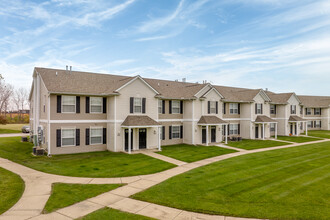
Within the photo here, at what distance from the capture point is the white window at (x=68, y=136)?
19969 millimetres

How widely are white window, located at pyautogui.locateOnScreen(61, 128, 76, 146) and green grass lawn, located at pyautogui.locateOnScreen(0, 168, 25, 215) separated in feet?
20.6

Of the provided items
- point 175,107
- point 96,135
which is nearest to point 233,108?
point 175,107

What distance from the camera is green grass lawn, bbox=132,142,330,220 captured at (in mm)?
8445

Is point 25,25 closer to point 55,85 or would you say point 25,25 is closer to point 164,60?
point 55,85

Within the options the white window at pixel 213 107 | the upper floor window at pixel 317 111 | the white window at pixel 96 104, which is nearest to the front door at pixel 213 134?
the white window at pixel 213 107

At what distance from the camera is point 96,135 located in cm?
2170

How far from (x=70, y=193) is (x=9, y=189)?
3131mm

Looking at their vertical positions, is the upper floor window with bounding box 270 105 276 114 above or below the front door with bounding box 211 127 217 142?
above

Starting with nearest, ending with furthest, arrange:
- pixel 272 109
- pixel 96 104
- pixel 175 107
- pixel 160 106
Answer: pixel 96 104 < pixel 160 106 < pixel 175 107 < pixel 272 109

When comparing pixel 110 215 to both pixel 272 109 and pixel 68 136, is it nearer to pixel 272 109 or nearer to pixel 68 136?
pixel 68 136

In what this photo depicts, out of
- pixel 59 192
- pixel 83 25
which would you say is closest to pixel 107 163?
pixel 59 192

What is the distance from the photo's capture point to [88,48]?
26.0 metres

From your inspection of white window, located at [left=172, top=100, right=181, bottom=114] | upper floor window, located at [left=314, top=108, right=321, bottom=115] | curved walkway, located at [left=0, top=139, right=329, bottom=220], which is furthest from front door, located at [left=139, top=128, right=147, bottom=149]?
upper floor window, located at [left=314, top=108, right=321, bottom=115]

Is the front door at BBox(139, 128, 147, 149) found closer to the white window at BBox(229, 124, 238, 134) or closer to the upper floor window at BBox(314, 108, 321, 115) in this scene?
the white window at BBox(229, 124, 238, 134)
